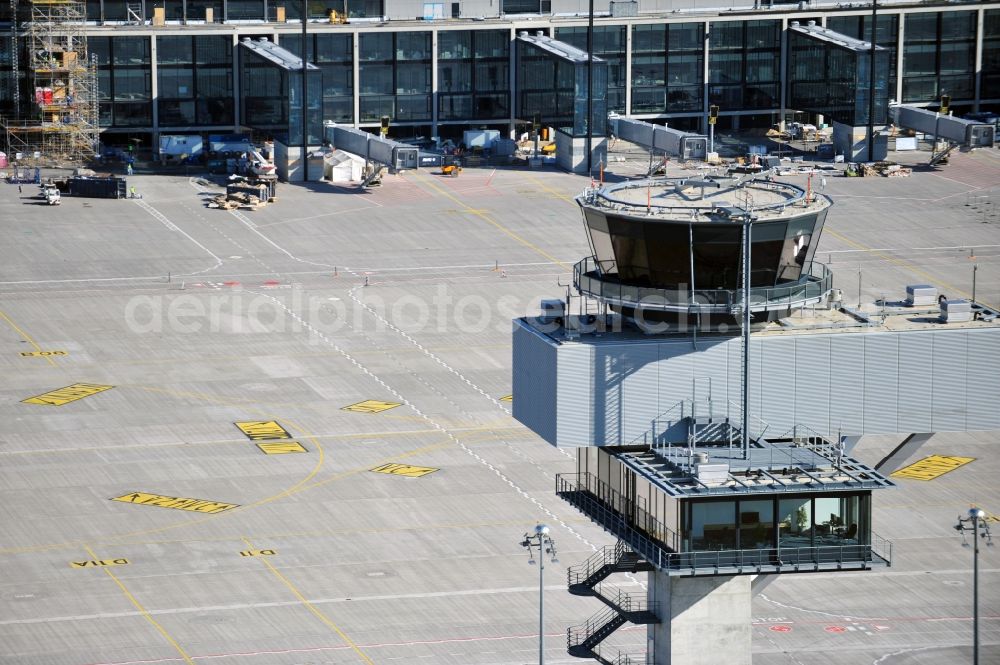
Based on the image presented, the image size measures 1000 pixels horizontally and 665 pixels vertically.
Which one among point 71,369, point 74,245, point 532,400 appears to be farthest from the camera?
point 74,245

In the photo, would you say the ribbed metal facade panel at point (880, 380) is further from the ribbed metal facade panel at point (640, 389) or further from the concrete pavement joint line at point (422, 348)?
the concrete pavement joint line at point (422, 348)

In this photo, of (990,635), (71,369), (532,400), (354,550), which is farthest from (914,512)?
(71,369)

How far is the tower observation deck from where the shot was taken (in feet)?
320

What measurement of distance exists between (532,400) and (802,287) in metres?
12.9

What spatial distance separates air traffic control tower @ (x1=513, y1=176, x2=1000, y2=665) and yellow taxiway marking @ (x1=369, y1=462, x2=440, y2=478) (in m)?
38.7

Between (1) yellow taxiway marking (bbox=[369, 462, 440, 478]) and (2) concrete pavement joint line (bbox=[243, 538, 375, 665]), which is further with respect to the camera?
(1) yellow taxiway marking (bbox=[369, 462, 440, 478])

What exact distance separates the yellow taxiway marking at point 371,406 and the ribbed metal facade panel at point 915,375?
58.8 metres

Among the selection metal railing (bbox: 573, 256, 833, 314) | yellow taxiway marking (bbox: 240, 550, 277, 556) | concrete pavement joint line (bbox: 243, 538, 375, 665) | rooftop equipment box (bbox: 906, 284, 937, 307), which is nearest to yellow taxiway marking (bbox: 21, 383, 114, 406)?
concrete pavement joint line (bbox: 243, 538, 375, 665)

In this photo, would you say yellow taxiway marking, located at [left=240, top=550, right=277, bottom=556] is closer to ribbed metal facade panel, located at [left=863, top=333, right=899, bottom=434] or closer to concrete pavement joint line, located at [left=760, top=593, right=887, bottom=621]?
concrete pavement joint line, located at [left=760, top=593, right=887, bottom=621]

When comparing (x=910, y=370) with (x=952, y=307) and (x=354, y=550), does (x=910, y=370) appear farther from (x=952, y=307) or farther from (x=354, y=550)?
(x=354, y=550)

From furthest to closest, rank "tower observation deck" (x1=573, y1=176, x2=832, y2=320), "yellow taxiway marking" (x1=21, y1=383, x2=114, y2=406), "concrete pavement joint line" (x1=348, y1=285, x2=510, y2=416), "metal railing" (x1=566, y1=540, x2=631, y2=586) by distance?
"concrete pavement joint line" (x1=348, y1=285, x2=510, y2=416) < "yellow taxiway marking" (x1=21, y1=383, x2=114, y2=406) < "metal railing" (x1=566, y1=540, x2=631, y2=586) < "tower observation deck" (x1=573, y1=176, x2=832, y2=320)

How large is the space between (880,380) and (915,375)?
158cm

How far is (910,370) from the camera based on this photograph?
3912 inches

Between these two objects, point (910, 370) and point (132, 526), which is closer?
point (910, 370)
